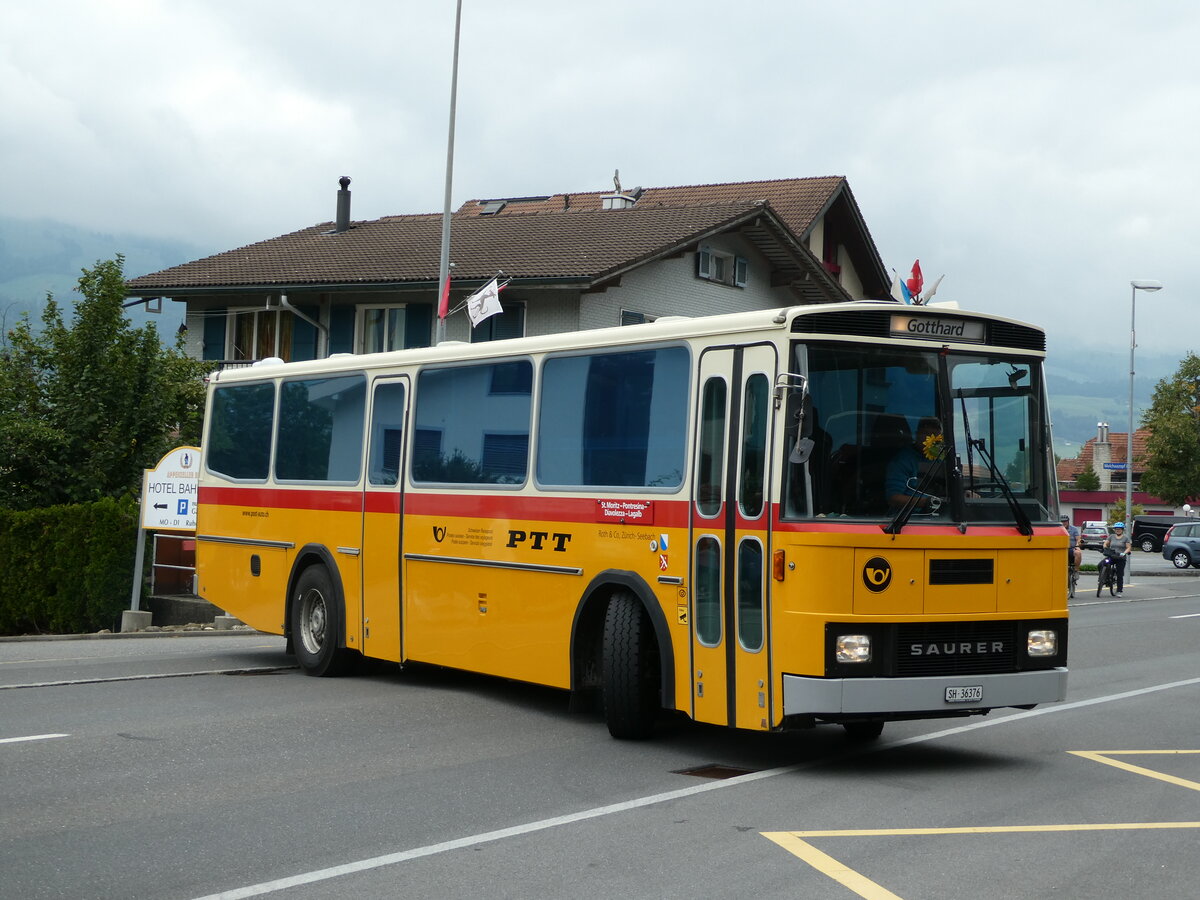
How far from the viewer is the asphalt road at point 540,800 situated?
6516mm

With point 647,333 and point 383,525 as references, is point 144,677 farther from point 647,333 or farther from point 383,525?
point 647,333

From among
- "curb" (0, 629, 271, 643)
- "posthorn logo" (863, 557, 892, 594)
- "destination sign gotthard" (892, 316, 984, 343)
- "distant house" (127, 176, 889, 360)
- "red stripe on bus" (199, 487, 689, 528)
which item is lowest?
"curb" (0, 629, 271, 643)

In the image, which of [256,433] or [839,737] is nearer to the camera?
[839,737]

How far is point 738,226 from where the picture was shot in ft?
123

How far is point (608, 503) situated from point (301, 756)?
2.65 meters

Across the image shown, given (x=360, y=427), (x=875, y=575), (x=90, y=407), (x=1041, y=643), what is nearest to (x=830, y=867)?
(x=875, y=575)

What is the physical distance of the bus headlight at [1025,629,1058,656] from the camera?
368 inches

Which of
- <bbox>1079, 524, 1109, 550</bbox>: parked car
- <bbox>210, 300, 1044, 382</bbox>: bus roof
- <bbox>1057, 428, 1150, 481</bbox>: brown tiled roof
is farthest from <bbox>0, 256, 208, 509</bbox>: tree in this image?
<bbox>1057, 428, 1150, 481</bbox>: brown tiled roof

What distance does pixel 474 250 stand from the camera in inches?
1476

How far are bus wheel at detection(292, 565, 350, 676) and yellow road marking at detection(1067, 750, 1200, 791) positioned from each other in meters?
6.58

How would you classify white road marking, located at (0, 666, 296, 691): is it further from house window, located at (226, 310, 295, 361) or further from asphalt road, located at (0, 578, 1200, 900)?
house window, located at (226, 310, 295, 361)

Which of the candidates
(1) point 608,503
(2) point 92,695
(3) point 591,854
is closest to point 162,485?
(2) point 92,695

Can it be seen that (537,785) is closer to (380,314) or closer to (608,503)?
(608,503)

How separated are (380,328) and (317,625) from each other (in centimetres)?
2411
